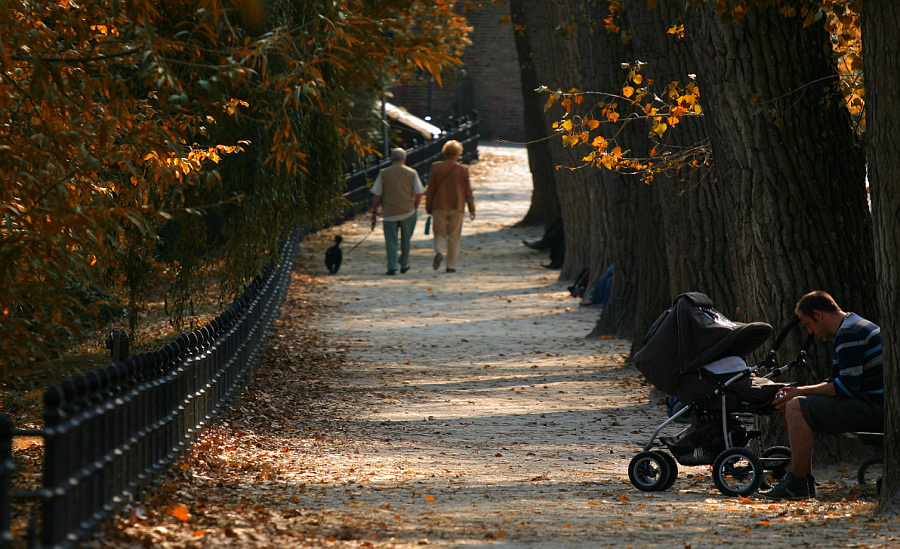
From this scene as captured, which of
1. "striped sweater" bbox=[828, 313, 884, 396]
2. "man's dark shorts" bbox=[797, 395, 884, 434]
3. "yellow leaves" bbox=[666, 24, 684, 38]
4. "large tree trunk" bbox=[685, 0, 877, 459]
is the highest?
"yellow leaves" bbox=[666, 24, 684, 38]

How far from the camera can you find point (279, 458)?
27.6ft

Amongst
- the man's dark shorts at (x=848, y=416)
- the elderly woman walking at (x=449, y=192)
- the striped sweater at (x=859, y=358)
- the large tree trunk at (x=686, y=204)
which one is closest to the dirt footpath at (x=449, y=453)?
the man's dark shorts at (x=848, y=416)

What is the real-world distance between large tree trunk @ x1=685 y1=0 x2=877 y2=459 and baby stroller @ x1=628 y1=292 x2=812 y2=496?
48 centimetres

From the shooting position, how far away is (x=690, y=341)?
773cm

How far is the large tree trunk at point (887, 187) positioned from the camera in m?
6.59

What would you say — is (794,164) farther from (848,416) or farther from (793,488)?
(793,488)

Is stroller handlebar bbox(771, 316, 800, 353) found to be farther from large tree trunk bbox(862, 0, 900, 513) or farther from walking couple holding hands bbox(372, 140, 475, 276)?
walking couple holding hands bbox(372, 140, 475, 276)

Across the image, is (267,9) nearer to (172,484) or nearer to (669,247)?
(669,247)

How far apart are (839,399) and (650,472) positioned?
125 centimetres

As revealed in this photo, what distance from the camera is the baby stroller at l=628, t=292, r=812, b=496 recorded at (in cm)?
754

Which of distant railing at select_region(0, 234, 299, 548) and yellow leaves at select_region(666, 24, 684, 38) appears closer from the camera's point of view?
distant railing at select_region(0, 234, 299, 548)

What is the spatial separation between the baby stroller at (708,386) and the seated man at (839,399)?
0.29m

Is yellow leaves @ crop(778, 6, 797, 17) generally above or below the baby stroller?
above

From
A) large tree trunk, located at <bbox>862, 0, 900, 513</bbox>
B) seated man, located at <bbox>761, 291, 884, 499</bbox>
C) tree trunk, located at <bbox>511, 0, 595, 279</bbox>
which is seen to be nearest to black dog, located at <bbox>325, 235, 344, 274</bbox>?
tree trunk, located at <bbox>511, 0, 595, 279</bbox>
